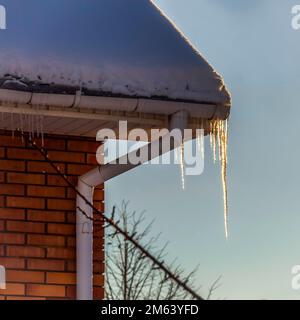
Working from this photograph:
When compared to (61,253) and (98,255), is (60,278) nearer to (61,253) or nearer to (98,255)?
(61,253)

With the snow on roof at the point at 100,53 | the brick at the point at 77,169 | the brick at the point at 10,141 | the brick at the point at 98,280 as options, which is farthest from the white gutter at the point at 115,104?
the brick at the point at 98,280

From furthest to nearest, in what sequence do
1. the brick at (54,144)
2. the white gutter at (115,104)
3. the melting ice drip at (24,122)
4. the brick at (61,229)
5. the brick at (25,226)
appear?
the brick at (54,144) → the brick at (61,229) → the brick at (25,226) → the melting ice drip at (24,122) → the white gutter at (115,104)

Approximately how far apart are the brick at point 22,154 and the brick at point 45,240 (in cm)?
55

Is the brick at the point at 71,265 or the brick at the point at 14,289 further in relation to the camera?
the brick at the point at 71,265

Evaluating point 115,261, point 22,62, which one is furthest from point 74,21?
point 115,261

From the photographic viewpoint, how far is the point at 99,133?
27.4 feet

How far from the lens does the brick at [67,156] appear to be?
8.38 m

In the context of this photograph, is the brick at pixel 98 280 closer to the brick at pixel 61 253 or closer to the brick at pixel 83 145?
the brick at pixel 61 253

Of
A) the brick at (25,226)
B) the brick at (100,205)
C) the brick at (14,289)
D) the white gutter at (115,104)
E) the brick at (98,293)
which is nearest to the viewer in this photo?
the white gutter at (115,104)

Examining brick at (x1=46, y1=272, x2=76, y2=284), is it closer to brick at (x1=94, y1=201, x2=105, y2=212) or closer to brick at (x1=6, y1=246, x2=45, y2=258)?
brick at (x1=6, y1=246, x2=45, y2=258)

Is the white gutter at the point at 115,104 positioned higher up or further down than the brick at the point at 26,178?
higher up
